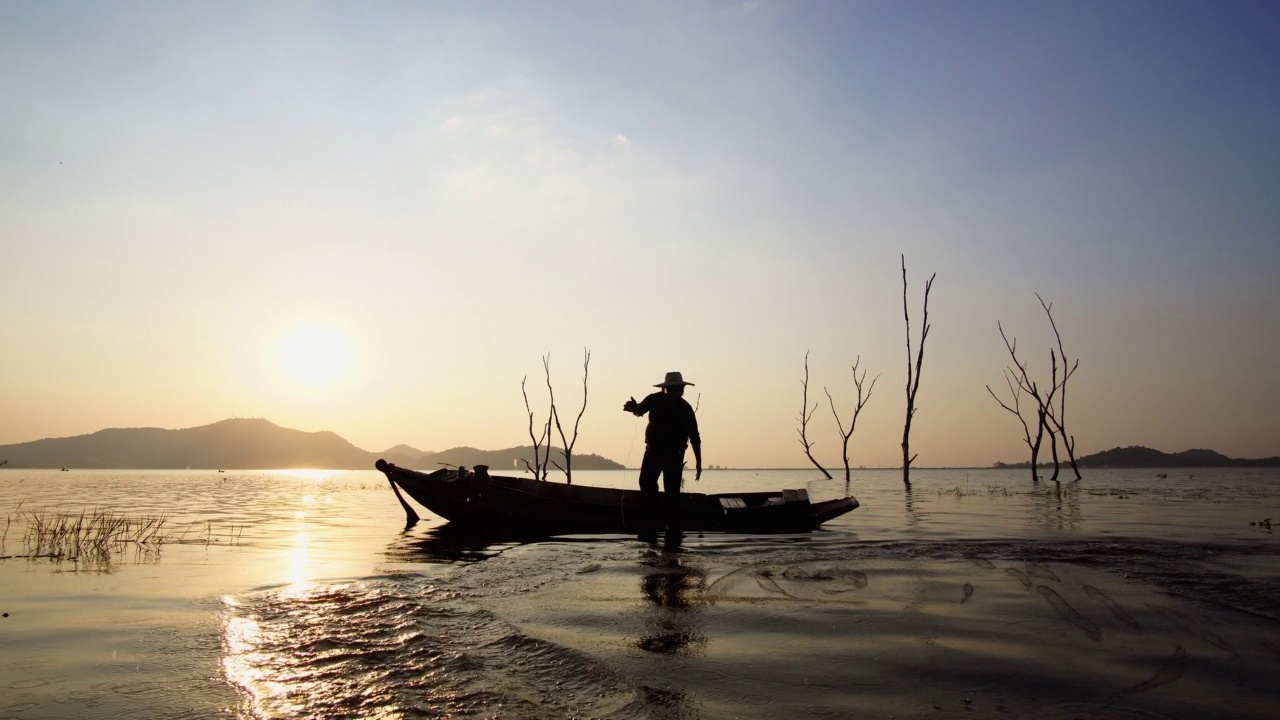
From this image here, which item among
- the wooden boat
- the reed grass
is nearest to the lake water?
the reed grass

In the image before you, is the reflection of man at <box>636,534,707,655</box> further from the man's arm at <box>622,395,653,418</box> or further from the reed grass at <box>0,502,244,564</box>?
the reed grass at <box>0,502,244,564</box>

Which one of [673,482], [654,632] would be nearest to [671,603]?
[654,632]

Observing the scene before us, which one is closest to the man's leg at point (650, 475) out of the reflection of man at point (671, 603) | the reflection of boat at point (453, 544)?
the reflection of boat at point (453, 544)

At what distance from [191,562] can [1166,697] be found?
1058 cm

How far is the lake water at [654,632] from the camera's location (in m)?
3.31

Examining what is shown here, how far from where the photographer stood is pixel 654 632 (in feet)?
15.6

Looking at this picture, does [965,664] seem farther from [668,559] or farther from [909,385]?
[909,385]

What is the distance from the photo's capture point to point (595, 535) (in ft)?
41.6

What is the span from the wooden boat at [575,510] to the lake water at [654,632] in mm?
2966

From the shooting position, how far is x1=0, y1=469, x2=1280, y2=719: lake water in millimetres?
3314

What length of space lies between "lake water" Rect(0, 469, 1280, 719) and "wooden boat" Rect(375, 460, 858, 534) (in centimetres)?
297

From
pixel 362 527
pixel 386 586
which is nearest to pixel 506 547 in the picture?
pixel 386 586

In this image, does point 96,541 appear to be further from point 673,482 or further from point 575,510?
point 673,482

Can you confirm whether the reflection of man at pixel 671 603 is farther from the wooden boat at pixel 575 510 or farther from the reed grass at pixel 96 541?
the reed grass at pixel 96 541
